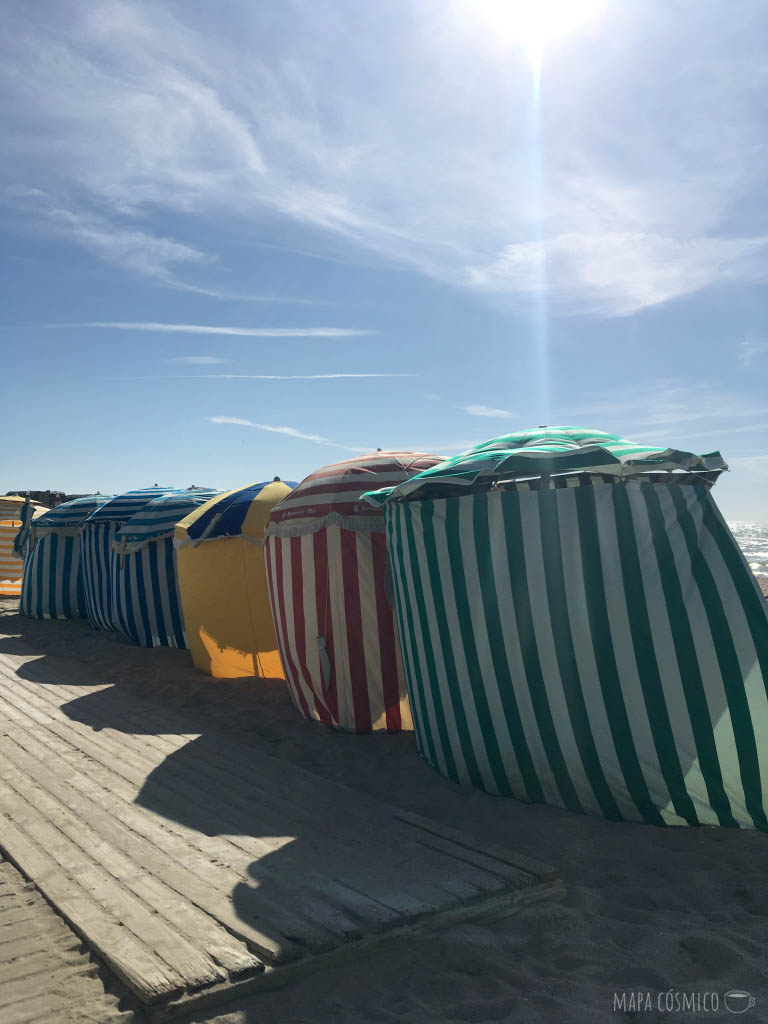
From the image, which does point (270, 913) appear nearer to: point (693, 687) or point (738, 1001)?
point (738, 1001)

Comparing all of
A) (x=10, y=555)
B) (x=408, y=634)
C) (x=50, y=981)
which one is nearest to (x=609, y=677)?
(x=408, y=634)

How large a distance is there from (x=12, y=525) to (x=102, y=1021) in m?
13.1

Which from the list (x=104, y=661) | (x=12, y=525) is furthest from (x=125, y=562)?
(x=12, y=525)

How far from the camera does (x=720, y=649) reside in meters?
3.78

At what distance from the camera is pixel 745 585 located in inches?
153

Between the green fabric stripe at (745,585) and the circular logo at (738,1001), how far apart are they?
1426 millimetres

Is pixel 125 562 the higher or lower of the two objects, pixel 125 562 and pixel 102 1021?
the higher

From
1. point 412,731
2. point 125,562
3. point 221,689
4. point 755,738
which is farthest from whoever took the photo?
point 125,562

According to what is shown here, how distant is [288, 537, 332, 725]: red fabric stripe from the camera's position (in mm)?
5852

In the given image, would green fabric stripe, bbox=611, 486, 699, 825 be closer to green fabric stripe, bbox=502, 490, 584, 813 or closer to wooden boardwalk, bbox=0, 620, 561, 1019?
green fabric stripe, bbox=502, 490, 584, 813

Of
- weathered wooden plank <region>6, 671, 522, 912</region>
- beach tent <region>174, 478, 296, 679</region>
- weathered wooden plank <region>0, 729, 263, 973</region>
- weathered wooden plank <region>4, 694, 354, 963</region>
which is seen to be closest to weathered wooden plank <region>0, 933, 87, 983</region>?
weathered wooden plank <region>0, 729, 263, 973</region>

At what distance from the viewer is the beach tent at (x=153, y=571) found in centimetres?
894

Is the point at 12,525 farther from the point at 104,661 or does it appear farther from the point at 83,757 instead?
the point at 83,757

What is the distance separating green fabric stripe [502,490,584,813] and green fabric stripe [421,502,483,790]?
0.47 meters
